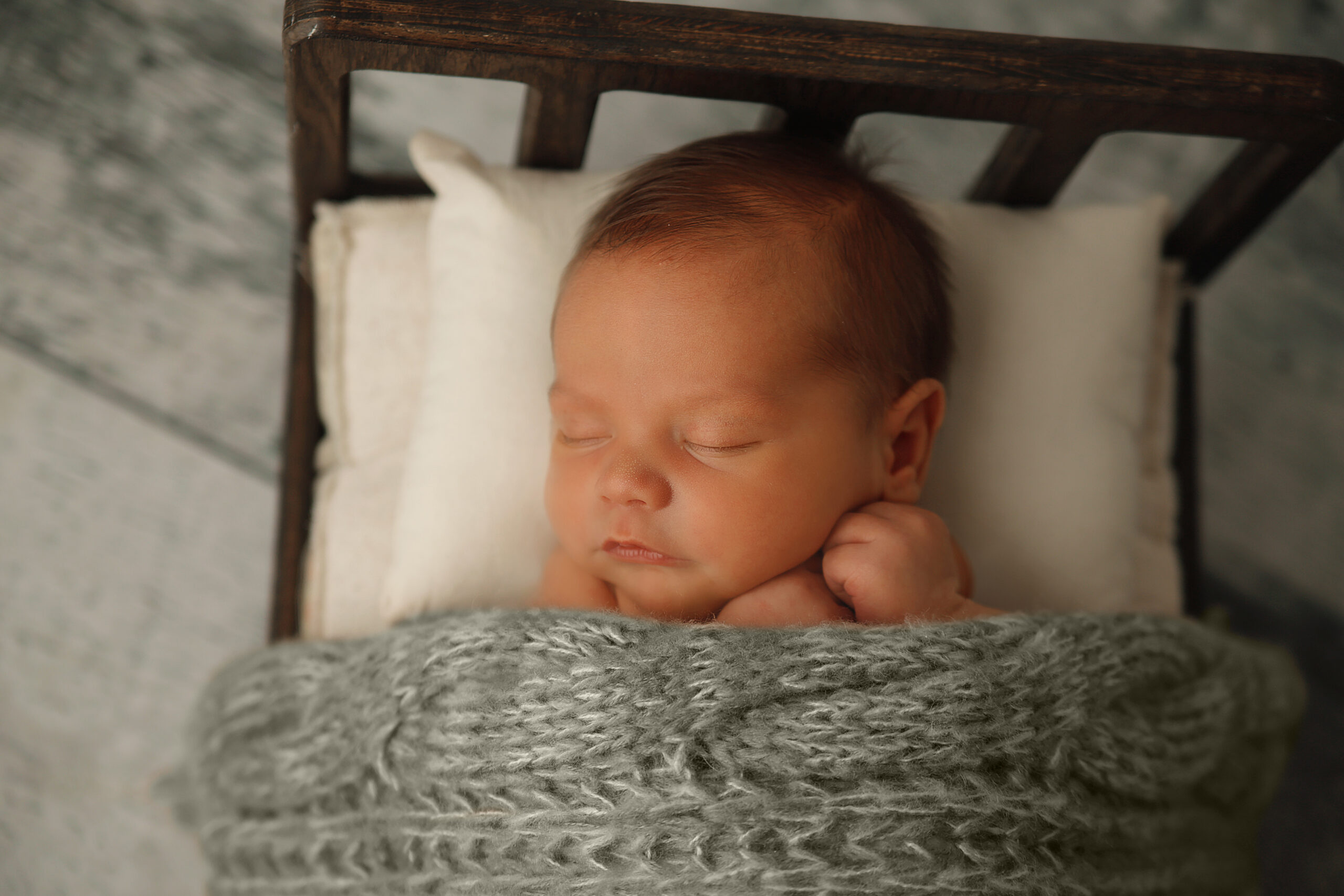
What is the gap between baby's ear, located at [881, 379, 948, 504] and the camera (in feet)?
3.33

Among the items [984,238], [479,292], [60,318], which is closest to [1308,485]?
[984,238]

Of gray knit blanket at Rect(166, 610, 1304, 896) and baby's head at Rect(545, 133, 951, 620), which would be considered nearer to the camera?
gray knit blanket at Rect(166, 610, 1304, 896)

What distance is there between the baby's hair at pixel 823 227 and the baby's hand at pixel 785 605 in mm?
204

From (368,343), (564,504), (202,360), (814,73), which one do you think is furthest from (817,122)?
(202,360)

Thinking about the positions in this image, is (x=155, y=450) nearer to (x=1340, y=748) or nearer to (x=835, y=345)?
(x=835, y=345)

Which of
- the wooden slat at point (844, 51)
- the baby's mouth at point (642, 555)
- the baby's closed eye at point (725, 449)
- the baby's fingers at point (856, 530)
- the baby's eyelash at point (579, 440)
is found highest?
the wooden slat at point (844, 51)

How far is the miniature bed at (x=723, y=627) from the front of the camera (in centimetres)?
81

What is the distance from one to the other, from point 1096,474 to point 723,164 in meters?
0.61

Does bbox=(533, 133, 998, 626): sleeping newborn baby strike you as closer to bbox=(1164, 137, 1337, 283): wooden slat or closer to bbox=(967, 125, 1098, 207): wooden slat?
bbox=(967, 125, 1098, 207): wooden slat

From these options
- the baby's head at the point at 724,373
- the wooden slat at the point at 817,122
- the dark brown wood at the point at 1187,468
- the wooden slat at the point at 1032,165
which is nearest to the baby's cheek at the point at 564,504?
the baby's head at the point at 724,373

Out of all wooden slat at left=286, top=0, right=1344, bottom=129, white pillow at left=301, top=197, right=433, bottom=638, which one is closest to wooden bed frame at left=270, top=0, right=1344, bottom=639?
wooden slat at left=286, top=0, right=1344, bottom=129

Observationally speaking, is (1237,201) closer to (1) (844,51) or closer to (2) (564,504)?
(1) (844,51)

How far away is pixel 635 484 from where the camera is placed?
90 centimetres

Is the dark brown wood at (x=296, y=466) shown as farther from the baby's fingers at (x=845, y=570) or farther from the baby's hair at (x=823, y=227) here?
the baby's fingers at (x=845, y=570)
